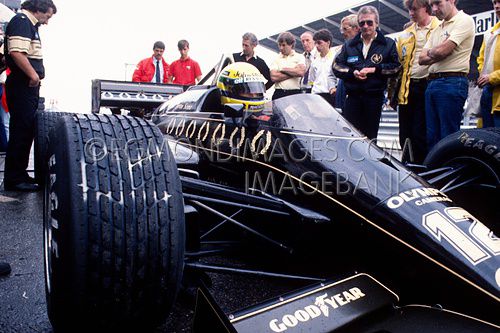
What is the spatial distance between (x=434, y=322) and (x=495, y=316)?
0.20m

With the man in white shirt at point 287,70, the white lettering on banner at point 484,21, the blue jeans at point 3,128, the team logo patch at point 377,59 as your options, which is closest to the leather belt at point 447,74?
the team logo patch at point 377,59

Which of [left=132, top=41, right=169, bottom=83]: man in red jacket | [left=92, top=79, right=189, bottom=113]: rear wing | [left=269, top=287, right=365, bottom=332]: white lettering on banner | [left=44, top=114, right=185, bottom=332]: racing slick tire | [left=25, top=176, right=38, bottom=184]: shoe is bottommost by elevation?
[left=25, top=176, right=38, bottom=184]: shoe

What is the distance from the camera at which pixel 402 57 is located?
14.5 ft

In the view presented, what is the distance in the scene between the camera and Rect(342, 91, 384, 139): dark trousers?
4211 millimetres

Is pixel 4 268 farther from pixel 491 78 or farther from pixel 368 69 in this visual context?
pixel 491 78

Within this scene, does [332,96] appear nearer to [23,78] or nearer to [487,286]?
[23,78]

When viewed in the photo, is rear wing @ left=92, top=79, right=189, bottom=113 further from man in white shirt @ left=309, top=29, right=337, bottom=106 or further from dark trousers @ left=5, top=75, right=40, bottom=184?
man in white shirt @ left=309, top=29, right=337, bottom=106

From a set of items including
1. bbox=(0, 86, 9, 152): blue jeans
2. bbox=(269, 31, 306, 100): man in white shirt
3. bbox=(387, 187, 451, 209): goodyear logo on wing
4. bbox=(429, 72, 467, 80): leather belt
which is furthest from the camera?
bbox=(0, 86, 9, 152): blue jeans

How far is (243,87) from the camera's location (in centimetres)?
327

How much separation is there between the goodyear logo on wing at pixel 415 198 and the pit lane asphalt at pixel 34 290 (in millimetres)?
731

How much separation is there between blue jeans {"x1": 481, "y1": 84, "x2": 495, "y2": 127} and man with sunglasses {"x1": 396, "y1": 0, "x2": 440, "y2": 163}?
0.51m

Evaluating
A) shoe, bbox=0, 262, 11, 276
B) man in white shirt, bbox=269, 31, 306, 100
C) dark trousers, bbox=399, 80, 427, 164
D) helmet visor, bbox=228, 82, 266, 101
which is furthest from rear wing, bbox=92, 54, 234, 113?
shoe, bbox=0, 262, 11, 276

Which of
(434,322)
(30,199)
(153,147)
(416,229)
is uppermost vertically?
(153,147)

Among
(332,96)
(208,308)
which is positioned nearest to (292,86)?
(332,96)
